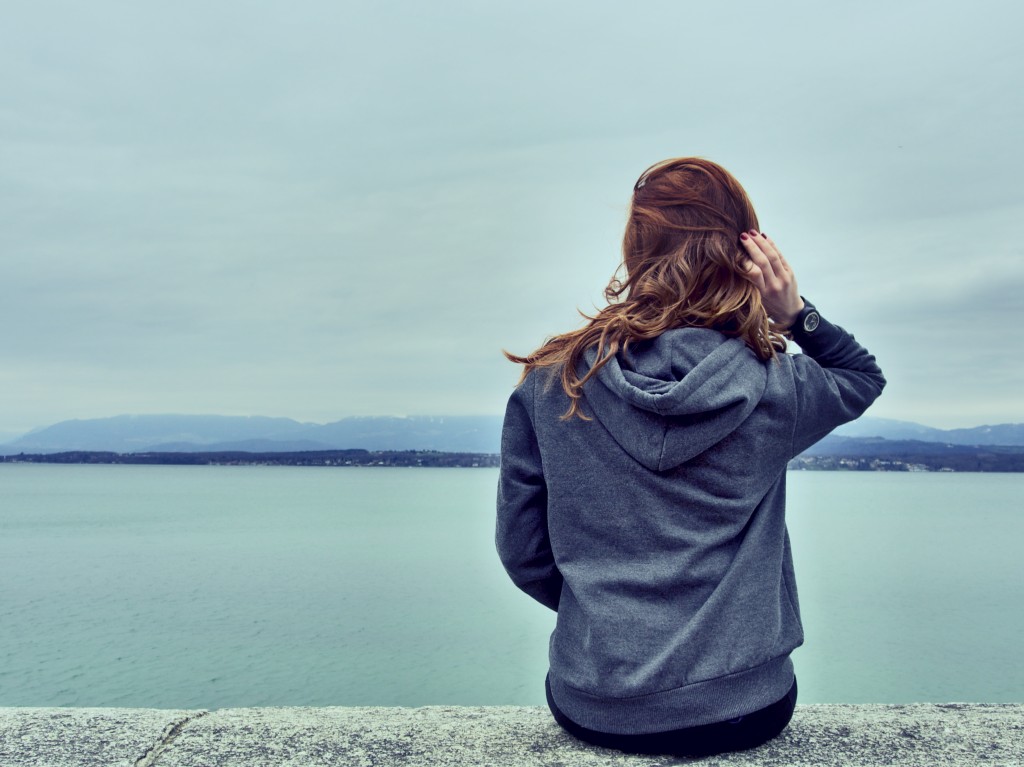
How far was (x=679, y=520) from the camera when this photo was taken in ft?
6.24

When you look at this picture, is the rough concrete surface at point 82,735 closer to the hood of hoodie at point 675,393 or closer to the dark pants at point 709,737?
the dark pants at point 709,737

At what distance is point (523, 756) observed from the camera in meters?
2.02

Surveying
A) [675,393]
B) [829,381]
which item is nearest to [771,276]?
[829,381]

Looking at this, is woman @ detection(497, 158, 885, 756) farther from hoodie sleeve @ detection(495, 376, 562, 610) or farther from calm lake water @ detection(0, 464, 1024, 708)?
calm lake water @ detection(0, 464, 1024, 708)

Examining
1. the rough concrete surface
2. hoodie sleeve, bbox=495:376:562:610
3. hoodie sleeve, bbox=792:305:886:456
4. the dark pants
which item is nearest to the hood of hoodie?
hoodie sleeve, bbox=792:305:886:456

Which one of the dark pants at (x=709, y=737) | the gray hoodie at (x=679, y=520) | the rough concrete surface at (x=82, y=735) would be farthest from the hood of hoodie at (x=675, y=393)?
the rough concrete surface at (x=82, y=735)

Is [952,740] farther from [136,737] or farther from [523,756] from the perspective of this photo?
[136,737]

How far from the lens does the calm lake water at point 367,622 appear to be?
42.0 ft

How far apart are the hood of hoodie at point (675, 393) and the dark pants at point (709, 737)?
62cm

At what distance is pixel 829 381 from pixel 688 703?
2.67 ft

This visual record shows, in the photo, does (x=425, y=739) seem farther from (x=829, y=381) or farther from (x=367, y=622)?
(x=367, y=622)

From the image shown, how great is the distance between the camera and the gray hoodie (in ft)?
6.06

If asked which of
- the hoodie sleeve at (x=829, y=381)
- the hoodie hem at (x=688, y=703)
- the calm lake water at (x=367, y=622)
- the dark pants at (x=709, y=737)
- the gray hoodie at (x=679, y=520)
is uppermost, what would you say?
the hoodie sleeve at (x=829, y=381)

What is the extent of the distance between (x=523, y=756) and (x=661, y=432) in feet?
2.85
